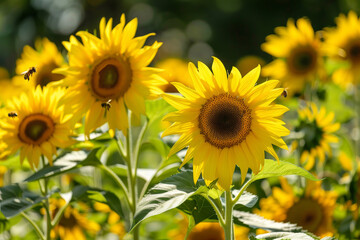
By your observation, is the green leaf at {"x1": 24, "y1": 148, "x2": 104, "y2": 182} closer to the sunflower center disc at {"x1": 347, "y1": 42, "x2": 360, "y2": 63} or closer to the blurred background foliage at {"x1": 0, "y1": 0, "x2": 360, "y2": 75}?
the sunflower center disc at {"x1": 347, "y1": 42, "x2": 360, "y2": 63}

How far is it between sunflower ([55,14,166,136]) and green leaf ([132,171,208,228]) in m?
0.26

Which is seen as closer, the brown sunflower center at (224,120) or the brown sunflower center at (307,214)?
the brown sunflower center at (224,120)

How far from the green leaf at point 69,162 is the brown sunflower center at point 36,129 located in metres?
0.08

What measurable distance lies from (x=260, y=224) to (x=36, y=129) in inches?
26.2

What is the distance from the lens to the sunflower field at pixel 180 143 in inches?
47.9

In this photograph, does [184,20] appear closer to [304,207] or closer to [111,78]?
[304,207]

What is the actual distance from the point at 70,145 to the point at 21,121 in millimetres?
166

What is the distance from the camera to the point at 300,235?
3.92 ft

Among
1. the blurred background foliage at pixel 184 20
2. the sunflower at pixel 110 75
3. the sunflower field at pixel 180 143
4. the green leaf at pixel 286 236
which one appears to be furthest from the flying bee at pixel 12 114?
the blurred background foliage at pixel 184 20

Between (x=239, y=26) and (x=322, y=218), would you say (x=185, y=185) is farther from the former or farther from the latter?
(x=239, y=26)

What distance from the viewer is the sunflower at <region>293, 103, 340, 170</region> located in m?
1.95

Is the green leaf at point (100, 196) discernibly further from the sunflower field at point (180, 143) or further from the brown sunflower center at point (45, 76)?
the brown sunflower center at point (45, 76)

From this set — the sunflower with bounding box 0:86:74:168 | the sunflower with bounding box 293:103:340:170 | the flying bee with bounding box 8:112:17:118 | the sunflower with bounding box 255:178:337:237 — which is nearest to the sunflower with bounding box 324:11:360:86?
the sunflower with bounding box 293:103:340:170

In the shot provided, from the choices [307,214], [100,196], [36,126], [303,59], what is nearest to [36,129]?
[36,126]
